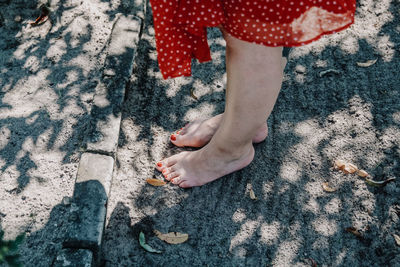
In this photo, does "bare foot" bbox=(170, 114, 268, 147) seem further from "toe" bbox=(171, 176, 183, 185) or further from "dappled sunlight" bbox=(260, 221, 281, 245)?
"dappled sunlight" bbox=(260, 221, 281, 245)

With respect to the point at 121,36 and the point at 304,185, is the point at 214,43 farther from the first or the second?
the point at 304,185

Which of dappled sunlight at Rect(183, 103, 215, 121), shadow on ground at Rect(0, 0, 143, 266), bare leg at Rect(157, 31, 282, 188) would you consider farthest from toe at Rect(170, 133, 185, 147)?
shadow on ground at Rect(0, 0, 143, 266)

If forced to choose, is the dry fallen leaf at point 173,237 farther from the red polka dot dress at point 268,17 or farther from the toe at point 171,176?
the red polka dot dress at point 268,17

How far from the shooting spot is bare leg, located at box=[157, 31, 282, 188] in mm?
1556

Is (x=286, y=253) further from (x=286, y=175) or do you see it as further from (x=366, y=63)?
(x=366, y=63)

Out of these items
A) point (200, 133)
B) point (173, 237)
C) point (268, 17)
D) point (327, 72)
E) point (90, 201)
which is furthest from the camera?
point (327, 72)

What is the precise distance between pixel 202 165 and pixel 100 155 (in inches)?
26.1

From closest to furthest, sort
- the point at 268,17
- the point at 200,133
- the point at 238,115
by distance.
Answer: the point at 268,17
the point at 238,115
the point at 200,133

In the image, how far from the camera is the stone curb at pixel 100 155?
192cm

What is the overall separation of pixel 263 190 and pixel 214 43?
1.58 m

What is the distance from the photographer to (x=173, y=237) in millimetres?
2172

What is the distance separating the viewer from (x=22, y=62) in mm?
3033

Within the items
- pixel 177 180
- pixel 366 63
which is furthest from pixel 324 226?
pixel 366 63

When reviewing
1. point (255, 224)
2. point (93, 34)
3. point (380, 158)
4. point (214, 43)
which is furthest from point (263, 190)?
point (93, 34)
